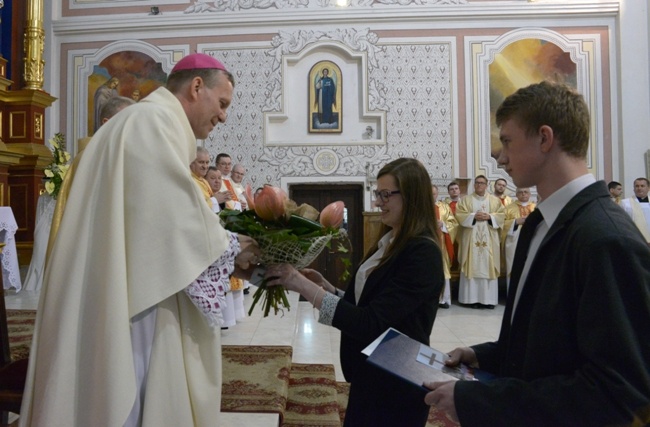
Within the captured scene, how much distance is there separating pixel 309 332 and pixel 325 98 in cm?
580

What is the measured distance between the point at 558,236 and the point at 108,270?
1.14 meters

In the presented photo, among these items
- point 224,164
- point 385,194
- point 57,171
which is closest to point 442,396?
point 385,194

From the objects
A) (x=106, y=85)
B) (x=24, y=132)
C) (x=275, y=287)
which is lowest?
(x=275, y=287)

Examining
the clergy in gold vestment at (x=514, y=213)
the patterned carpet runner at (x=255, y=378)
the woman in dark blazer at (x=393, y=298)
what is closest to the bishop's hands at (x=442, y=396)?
the woman in dark blazer at (x=393, y=298)

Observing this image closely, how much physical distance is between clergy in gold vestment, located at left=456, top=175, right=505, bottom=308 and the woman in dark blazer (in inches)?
261

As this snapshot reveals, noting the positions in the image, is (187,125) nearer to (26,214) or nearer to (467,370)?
(467,370)

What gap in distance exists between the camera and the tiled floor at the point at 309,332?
4680 mm

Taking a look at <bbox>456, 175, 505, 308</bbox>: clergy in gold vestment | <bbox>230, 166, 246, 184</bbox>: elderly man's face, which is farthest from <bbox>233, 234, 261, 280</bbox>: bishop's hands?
<bbox>456, 175, 505, 308</bbox>: clergy in gold vestment

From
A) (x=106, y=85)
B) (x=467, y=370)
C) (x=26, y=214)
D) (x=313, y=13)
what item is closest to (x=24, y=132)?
(x=26, y=214)

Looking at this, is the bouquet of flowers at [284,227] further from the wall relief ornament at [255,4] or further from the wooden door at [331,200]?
the wall relief ornament at [255,4]

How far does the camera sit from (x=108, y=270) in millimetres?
1314

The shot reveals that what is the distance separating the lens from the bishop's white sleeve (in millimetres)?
1381

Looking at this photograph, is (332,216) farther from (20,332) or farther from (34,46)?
(34,46)

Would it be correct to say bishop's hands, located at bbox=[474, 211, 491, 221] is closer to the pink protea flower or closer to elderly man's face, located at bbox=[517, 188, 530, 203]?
elderly man's face, located at bbox=[517, 188, 530, 203]
